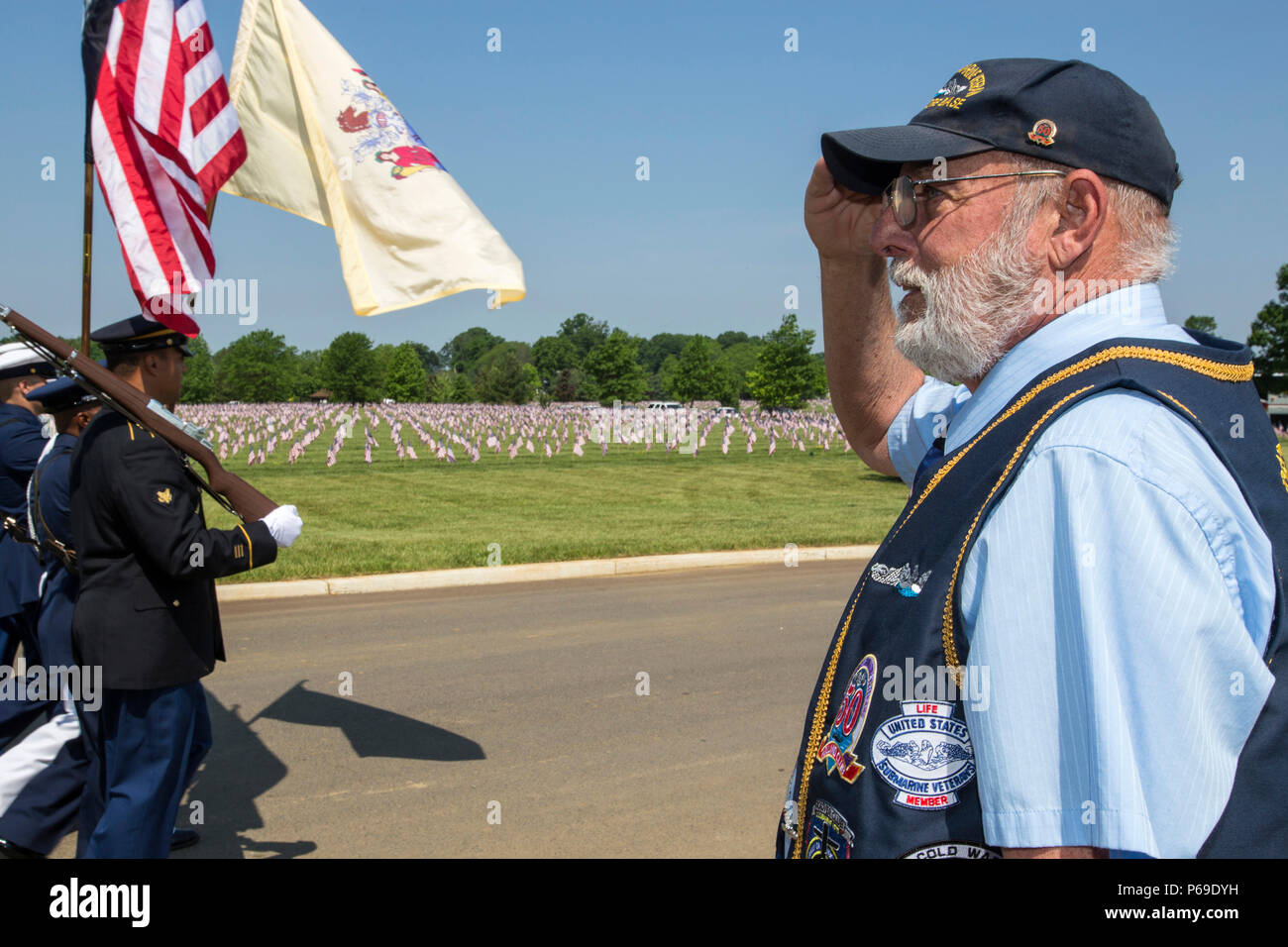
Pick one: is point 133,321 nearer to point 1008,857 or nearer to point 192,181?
point 192,181

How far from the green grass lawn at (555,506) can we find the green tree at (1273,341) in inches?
1293

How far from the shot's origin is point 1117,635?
1.11m

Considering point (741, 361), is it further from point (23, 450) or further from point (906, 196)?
point (906, 196)

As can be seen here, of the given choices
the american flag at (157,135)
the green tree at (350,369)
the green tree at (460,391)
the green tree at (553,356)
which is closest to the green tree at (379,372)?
the green tree at (350,369)

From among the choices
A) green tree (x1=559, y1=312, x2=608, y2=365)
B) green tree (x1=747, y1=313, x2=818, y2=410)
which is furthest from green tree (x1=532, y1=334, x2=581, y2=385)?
green tree (x1=747, y1=313, x2=818, y2=410)

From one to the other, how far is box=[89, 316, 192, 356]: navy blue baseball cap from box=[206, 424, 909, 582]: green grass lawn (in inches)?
244

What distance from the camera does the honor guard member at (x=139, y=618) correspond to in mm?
Result: 3553

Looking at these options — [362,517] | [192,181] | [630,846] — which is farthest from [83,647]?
[362,517]

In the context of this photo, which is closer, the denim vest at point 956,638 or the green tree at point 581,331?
the denim vest at point 956,638

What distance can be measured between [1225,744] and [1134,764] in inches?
5.1

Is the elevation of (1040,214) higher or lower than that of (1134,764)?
higher

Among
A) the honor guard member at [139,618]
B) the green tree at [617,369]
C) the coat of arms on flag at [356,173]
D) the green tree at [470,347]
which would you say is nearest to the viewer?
the honor guard member at [139,618]

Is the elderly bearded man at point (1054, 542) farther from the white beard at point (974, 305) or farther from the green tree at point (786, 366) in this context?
the green tree at point (786, 366)
